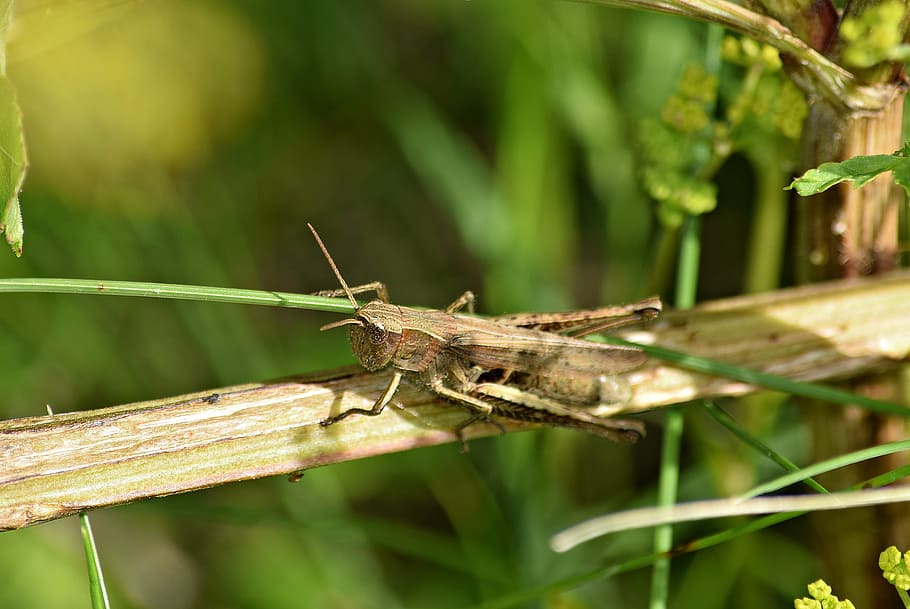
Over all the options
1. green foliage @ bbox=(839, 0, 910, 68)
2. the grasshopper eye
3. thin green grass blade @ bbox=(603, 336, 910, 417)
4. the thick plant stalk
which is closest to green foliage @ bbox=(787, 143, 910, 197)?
green foliage @ bbox=(839, 0, 910, 68)

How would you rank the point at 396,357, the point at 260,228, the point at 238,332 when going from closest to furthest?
the point at 396,357 < the point at 238,332 < the point at 260,228

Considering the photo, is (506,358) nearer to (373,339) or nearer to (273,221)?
(373,339)

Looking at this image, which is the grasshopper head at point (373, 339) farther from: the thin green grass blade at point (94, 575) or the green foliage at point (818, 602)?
the green foliage at point (818, 602)

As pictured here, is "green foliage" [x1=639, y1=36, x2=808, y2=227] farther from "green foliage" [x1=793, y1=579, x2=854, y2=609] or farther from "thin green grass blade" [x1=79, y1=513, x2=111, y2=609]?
"thin green grass blade" [x1=79, y1=513, x2=111, y2=609]

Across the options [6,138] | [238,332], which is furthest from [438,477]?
[6,138]

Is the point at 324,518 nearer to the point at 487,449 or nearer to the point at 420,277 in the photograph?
the point at 487,449

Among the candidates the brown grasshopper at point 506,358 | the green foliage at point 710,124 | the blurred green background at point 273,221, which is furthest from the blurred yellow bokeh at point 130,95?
the green foliage at point 710,124

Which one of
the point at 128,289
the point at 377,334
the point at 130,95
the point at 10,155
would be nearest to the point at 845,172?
the point at 377,334
